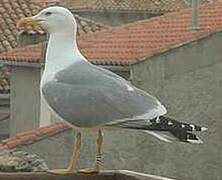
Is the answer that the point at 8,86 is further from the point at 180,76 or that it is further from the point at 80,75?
the point at 80,75

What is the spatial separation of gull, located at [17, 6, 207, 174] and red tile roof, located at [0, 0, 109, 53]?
13.4 m

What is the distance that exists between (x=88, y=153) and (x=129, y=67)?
114cm

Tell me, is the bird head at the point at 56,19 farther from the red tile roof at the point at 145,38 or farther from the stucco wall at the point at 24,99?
the stucco wall at the point at 24,99

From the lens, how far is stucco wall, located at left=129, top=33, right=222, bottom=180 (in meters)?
9.74

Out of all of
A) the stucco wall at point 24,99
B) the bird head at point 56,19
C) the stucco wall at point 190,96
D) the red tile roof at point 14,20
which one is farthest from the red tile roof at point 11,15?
the bird head at point 56,19

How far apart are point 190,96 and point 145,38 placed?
2008mm

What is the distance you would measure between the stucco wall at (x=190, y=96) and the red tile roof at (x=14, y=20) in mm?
7749

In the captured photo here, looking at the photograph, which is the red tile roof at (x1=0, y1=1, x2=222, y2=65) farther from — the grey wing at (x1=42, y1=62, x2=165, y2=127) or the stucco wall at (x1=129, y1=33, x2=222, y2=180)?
the grey wing at (x1=42, y1=62, x2=165, y2=127)

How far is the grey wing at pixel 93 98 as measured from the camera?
403 centimetres

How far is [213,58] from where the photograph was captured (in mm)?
9797

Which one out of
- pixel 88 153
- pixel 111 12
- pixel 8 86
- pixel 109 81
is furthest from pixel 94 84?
pixel 111 12

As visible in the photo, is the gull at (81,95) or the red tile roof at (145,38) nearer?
the gull at (81,95)

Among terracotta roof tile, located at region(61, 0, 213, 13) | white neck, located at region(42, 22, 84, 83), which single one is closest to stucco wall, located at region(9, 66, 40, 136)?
terracotta roof tile, located at region(61, 0, 213, 13)

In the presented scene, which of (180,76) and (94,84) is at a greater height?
(94,84)
